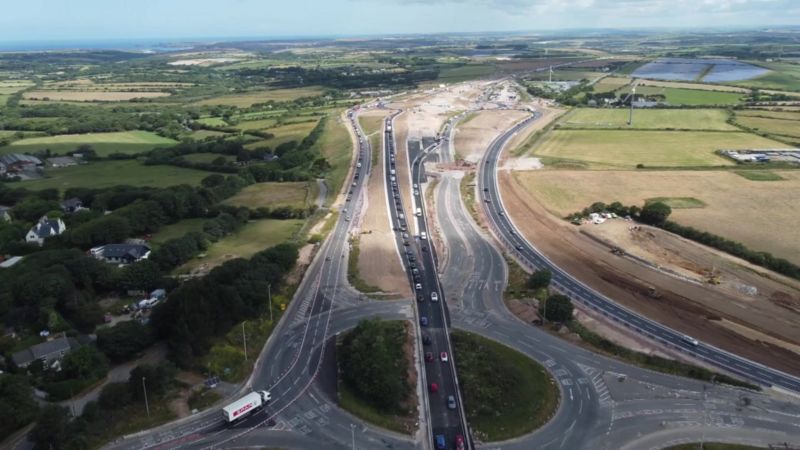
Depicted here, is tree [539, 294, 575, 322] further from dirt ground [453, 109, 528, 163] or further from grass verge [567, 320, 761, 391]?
dirt ground [453, 109, 528, 163]

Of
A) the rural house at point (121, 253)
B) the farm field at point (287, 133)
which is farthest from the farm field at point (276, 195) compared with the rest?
the farm field at point (287, 133)

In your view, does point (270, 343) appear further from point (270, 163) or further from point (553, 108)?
point (553, 108)

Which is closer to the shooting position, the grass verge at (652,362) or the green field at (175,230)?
the grass verge at (652,362)

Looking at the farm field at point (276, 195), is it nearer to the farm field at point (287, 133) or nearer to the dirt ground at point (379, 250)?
the dirt ground at point (379, 250)

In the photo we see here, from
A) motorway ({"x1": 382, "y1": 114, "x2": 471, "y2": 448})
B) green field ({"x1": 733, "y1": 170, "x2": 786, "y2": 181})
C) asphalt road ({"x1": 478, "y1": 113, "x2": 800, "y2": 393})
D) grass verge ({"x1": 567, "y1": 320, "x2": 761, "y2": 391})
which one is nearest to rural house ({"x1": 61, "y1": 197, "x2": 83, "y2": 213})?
motorway ({"x1": 382, "y1": 114, "x2": 471, "y2": 448})

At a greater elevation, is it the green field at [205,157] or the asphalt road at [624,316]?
the green field at [205,157]

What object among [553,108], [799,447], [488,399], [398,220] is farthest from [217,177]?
[553,108]

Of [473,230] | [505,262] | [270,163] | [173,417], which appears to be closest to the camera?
[173,417]
